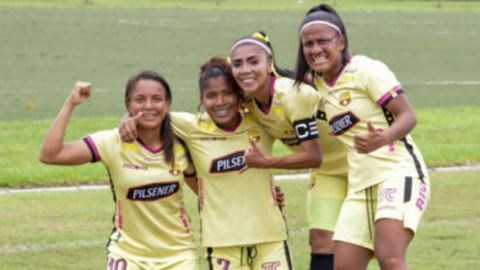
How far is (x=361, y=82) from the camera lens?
7.10 m

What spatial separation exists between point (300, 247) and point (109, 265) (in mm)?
2952

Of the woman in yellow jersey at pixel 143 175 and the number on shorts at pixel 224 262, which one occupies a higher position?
the woman in yellow jersey at pixel 143 175

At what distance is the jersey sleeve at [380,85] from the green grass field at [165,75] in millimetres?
2383

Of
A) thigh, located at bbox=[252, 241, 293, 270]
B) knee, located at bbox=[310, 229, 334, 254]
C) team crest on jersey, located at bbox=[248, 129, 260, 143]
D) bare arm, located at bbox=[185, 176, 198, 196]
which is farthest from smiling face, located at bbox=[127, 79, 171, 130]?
knee, located at bbox=[310, 229, 334, 254]

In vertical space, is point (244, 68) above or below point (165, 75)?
above

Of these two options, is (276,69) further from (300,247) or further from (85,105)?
(85,105)

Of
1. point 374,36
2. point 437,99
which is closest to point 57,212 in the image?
point 437,99

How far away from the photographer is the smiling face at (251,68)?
7004 millimetres

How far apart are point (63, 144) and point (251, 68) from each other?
116 centimetres

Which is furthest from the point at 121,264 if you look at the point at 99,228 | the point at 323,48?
the point at 99,228

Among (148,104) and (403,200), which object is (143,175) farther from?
(403,200)

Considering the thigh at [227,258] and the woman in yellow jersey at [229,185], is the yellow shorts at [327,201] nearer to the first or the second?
the woman in yellow jersey at [229,185]

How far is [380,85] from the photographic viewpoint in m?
6.99

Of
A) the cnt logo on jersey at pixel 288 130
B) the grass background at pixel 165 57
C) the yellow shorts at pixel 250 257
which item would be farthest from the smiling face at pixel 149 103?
the grass background at pixel 165 57
